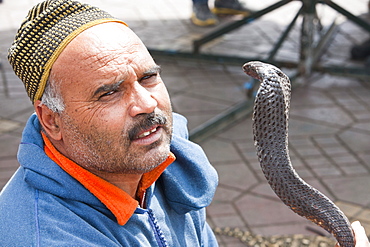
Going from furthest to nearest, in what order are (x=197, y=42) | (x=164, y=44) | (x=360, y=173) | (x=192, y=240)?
(x=164, y=44) → (x=197, y=42) → (x=360, y=173) → (x=192, y=240)

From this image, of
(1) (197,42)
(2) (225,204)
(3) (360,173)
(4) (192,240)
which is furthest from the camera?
(1) (197,42)

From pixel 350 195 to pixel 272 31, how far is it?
3.69 metres

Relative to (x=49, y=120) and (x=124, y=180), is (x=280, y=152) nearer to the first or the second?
(x=124, y=180)

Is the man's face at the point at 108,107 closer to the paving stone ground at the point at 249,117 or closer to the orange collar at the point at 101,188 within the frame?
the orange collar at the point at 101,188

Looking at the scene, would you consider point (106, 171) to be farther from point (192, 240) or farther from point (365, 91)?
point (365, 91)

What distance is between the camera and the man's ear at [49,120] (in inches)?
54.7

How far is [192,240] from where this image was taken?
166cm

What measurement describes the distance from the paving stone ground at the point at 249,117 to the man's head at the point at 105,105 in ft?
5.97

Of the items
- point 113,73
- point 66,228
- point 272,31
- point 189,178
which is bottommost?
point 272,31

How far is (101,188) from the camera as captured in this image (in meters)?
1.42

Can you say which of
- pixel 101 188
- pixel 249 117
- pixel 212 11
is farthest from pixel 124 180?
pixel 212 11

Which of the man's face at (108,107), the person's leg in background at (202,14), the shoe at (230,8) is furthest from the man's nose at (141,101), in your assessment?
the shoe at (230,8)

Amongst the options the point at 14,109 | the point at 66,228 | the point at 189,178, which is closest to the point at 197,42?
the point at 14,109

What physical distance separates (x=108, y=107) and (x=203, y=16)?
229 inches
